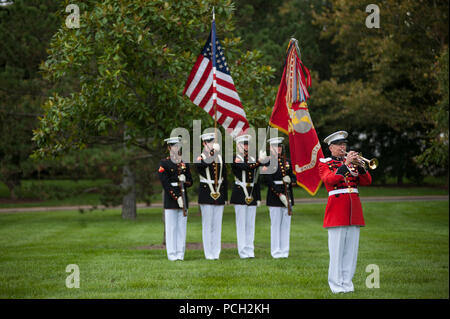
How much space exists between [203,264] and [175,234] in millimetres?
976


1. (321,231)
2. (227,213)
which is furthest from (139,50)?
(227,213)

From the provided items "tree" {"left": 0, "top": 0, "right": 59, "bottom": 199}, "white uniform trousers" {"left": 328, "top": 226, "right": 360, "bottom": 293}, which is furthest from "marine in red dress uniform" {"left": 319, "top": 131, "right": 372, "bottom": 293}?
"tree" {"left": 0, "top": 0, "right": 59, "bottom": 199}

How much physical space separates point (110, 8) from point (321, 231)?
9.36 meters

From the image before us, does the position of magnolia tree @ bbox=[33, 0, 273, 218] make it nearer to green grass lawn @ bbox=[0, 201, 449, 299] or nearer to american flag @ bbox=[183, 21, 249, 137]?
american flag @ bbox=[183, 21, 249, 137]

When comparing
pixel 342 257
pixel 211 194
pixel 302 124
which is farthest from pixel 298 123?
pixel 211 194

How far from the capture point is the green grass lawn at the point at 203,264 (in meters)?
8.45

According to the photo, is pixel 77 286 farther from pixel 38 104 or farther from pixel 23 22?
pixel 23 22

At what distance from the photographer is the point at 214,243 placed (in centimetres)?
1170

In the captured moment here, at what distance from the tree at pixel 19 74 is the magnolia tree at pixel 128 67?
26.8 ft

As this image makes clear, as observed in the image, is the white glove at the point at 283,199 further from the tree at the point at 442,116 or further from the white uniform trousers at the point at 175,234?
the tree at the point at 442,116

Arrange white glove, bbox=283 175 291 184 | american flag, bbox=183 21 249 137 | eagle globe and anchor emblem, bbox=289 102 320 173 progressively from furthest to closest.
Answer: white glove, bbox=283 175 291 184 → american flag, bbox=183 21 249 137 → eagle globe and anchor emblem, bbox=289 102 320 173

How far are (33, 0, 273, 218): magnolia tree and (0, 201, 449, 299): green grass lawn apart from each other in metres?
2.60

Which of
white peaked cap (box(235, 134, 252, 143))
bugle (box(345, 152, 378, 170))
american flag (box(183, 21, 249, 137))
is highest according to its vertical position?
american flag (box(183, 21, 249, 137))

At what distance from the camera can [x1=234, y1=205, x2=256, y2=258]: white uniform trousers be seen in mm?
11836
